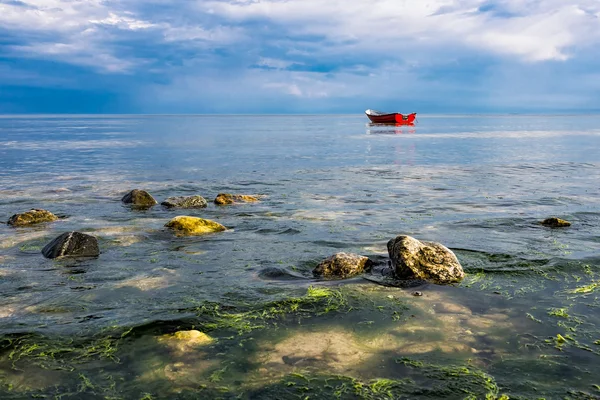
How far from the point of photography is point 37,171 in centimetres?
3388

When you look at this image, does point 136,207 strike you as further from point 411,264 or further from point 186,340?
point 186,340

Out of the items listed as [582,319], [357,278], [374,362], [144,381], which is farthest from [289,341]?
[582,319]

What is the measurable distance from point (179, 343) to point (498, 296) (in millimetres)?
6164

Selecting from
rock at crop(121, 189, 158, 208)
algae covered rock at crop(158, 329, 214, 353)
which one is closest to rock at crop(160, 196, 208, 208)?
rock at crop(121, 189, 158, 208)

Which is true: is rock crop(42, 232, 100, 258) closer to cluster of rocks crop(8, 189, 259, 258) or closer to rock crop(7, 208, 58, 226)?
cluster of rocks crop(8, 189, 259, 258)

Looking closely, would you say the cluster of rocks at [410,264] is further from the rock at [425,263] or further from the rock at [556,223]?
the rock at [556,223]

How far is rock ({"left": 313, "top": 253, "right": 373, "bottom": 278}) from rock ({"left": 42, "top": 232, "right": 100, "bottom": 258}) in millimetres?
5933

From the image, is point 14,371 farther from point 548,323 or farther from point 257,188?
point 257,188

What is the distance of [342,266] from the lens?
11250 mm

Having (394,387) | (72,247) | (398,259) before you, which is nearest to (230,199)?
(72,247)

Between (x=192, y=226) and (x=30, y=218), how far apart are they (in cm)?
589

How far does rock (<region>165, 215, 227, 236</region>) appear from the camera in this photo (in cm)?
1514

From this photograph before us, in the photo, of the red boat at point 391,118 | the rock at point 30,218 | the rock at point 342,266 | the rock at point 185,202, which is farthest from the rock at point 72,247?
the red boat at point 391,118

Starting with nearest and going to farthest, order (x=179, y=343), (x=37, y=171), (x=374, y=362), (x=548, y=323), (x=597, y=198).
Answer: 1. (x=374, y=362)
2. (x=179, y=343)
3. (x=548, y=323)
4. (x=597, y=198)
5. (x=37, y=171)
